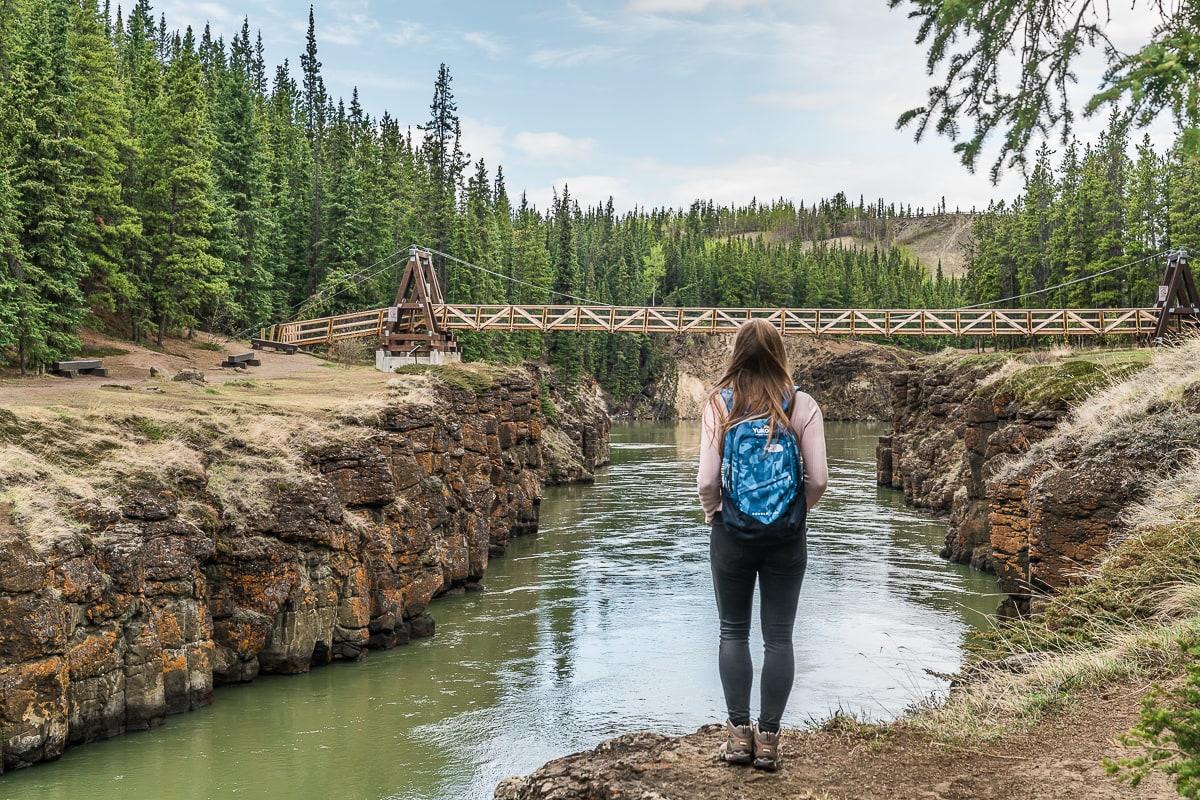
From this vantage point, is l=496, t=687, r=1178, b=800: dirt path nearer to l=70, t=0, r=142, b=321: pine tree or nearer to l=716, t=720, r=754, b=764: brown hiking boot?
l=716, t=720, r=754, b=764: brown hiking boot

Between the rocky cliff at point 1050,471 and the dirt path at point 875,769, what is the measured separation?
4.09m

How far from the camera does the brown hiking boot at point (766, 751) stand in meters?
5.79

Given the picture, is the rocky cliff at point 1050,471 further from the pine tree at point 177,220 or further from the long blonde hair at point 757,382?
the pine tree at point 177,220

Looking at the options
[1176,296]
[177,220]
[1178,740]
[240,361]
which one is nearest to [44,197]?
[240,361]

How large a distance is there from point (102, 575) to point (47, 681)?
1892 mm

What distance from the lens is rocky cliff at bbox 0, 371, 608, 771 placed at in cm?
1426

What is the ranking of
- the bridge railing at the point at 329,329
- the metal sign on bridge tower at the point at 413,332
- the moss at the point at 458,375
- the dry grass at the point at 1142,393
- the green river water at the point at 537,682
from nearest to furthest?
the dry grass at the point at 1142,393 < the green river water at the point at 537,682 < the moss at the point at 458,375 < the metal sign on bridge tower at the point at 413,332 < the bridge railing at the point at 329,329

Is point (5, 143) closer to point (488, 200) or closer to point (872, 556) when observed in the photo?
Result: point (872, 556)

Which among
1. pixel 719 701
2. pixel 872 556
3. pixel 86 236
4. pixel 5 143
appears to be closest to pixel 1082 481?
pixel 719 701

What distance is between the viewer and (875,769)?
232 inches

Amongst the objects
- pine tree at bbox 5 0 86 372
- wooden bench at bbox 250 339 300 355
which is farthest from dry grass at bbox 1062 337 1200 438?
wooden bench at bbox 250 339 300 355

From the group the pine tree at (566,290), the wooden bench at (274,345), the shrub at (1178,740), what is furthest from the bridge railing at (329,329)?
the shrub at (1178,740)

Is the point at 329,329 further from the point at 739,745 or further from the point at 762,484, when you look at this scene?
the point at 762,484

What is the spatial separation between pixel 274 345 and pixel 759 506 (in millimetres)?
46032
